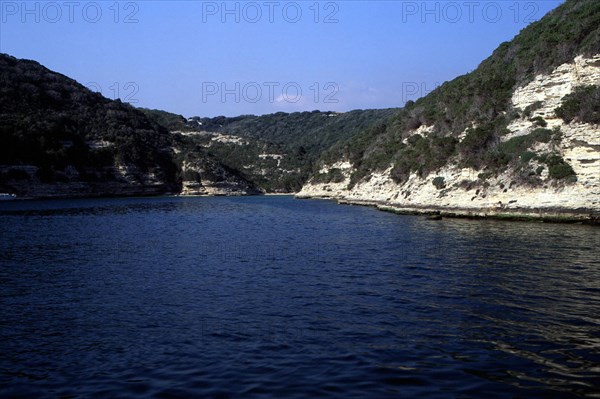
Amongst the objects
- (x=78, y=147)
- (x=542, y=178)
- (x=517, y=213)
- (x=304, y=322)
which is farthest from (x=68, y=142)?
(x=304, y=322)

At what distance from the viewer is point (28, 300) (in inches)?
699

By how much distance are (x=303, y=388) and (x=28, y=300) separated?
1256 cm

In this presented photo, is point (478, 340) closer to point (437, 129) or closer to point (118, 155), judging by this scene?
point (437, 129)

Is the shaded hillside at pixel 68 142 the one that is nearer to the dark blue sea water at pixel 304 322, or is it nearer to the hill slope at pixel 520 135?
the hill slope at pixel 520 135

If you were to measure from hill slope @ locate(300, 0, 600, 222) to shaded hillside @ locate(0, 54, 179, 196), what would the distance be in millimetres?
75939

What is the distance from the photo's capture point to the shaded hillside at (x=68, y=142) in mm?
107688

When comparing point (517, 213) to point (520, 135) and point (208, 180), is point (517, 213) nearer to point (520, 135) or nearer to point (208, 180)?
point (520, 135)

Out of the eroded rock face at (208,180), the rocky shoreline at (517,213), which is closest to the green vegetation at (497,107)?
the rocky shoreline at (517,213)

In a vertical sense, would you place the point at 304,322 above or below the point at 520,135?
below

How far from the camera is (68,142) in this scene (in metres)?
124

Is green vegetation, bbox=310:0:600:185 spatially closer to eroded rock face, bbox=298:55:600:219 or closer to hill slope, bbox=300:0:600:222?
hill slope, bbox=300:0:600:222

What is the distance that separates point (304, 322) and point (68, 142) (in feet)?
410

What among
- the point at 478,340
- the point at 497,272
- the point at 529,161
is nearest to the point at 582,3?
the point at 529,161

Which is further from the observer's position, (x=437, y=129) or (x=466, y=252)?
(x=437, y=129)
